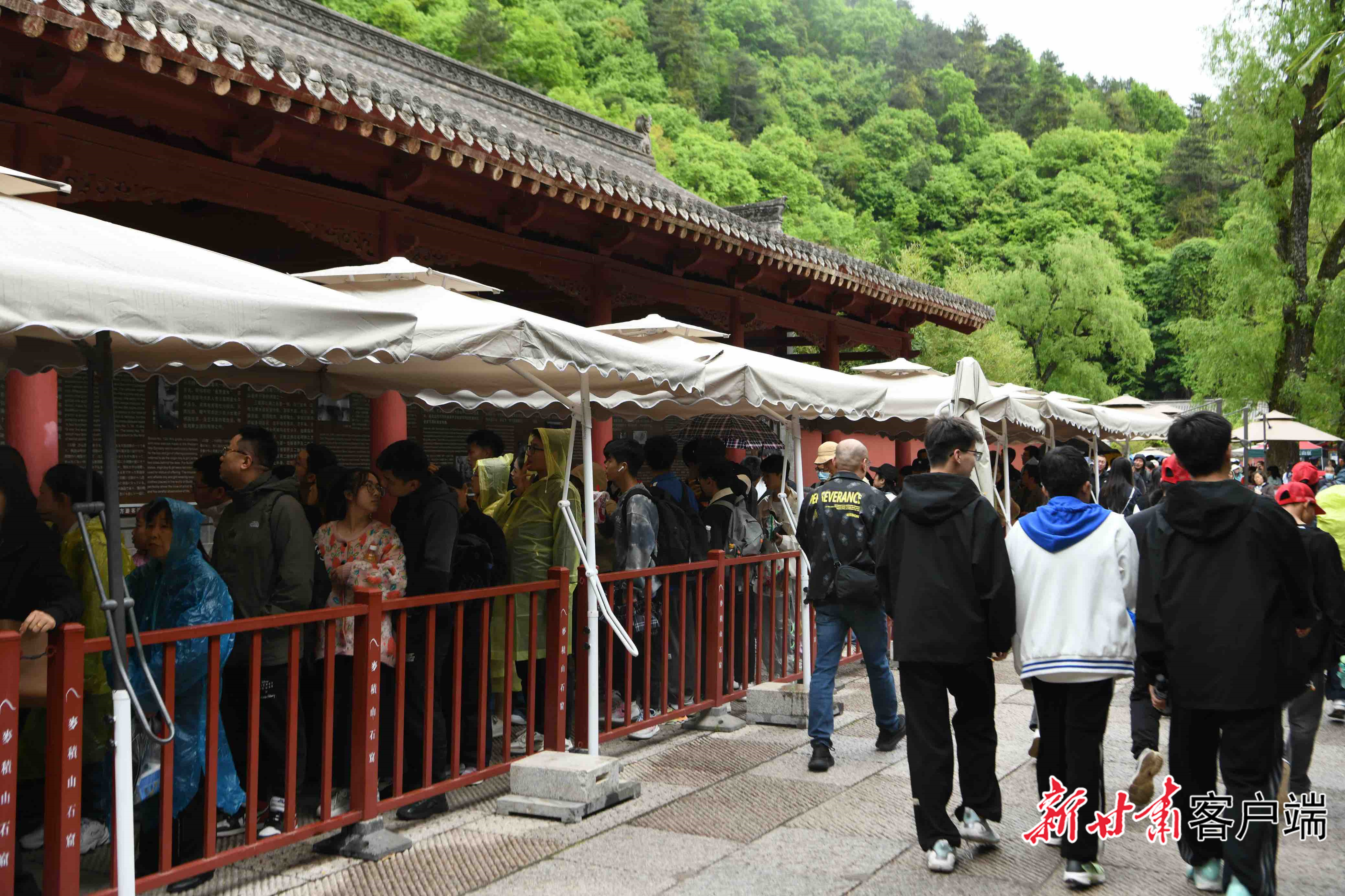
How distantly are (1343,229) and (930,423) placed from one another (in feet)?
65.3

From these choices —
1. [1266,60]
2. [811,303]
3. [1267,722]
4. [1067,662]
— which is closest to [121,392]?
[1067,662]

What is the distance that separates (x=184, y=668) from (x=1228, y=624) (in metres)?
3.59

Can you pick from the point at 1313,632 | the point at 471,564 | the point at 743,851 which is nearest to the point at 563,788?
the point at 743,851

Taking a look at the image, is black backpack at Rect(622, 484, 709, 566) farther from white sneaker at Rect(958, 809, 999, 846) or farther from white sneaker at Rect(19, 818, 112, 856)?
white sneaker at Rect(19, 818, 112, 856)

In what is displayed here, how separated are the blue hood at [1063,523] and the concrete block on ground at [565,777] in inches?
88.0

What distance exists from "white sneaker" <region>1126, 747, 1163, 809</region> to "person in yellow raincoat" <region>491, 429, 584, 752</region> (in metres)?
2.95

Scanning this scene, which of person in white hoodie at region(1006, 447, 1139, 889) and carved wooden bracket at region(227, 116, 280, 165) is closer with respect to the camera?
person in white hoodie at region(1006, 447, 1139, 889)

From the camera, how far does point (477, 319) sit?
459cm

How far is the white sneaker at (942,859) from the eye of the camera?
4363 millimetres

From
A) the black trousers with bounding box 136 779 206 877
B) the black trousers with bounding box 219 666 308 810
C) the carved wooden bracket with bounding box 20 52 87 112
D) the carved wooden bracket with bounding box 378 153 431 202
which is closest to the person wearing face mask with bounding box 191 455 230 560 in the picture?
the black trousers with bounding box 219 666 308 810

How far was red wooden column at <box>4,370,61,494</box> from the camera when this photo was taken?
636cm

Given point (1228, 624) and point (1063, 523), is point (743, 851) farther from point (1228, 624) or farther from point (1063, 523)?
point (1228, 624)

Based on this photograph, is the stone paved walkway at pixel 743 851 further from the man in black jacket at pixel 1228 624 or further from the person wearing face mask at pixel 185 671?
the man in black jacket at pixel 1228 624

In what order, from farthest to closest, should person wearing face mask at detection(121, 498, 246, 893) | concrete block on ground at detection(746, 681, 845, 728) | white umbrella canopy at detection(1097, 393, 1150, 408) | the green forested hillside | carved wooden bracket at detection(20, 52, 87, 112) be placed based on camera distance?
the green forested hillside, white umbrella canopy at detection(1097, 393, 1150, 408), concrete block on ground at detection(746, 681, 845, 728), carved wooden bracket at detection(20, 52, 87, 112), person wearing face mask at detection(121, 498, 246, 893)
